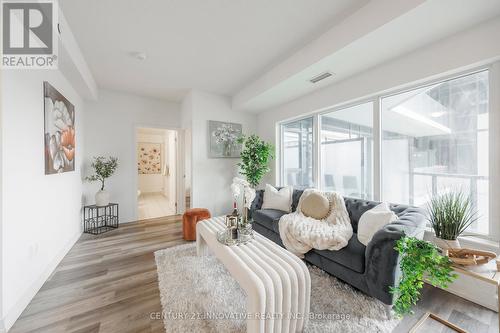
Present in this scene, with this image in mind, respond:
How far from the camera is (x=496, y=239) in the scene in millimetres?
1733

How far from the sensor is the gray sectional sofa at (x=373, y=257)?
1.50 meters

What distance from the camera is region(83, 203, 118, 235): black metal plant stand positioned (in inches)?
137

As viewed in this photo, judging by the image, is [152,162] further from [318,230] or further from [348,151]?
[318,230]

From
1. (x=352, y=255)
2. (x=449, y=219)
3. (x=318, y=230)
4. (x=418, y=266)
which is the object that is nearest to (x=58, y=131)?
(x=318, y=230)

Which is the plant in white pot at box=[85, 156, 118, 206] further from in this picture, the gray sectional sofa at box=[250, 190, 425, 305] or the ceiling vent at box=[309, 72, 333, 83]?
the ceiling vent at box=[309, 72, 333, 83]

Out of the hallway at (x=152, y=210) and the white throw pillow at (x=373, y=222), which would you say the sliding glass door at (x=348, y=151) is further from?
the hallway at (x=152, y=210)

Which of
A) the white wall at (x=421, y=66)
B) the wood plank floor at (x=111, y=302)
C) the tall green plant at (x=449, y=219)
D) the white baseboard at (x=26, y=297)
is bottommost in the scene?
the wood plank floor at (x=111, y=302)

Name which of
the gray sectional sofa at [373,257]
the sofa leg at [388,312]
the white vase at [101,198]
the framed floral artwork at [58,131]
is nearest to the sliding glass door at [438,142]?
the gray sectional sofa at [373,257]

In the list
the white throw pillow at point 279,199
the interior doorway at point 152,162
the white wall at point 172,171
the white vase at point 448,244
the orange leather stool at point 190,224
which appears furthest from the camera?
the interior doorway at point 152,162

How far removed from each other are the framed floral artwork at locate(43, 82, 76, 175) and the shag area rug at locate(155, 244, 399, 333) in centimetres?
179

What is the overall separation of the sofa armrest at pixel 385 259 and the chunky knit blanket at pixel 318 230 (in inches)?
12.6

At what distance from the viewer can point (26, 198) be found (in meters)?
1.76

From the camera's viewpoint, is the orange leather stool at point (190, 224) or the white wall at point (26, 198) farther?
the orange leather stool at point (190, 224)

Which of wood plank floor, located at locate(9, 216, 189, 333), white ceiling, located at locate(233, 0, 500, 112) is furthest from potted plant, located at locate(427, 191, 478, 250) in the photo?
wood plank floor, located at locate(9, 216, 189, 333)
